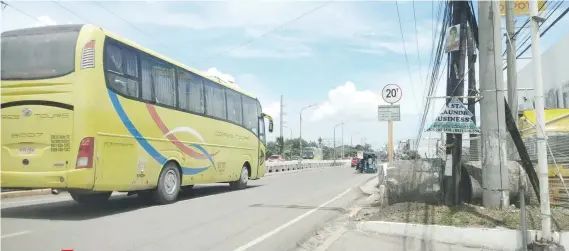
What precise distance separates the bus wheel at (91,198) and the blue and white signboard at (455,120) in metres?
7.58

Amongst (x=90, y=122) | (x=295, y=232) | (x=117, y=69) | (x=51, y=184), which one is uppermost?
(x=117, y=69)

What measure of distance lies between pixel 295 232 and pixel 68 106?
477 centimetres

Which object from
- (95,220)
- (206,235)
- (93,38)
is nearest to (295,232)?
(206,235)

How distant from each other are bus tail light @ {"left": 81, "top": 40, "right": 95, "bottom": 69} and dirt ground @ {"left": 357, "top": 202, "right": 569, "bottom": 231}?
19.5 feet

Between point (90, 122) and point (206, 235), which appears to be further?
point (90, 122)

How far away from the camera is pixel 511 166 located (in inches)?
361

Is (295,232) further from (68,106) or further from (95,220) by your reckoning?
(68,106)

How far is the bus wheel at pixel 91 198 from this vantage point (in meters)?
11.4

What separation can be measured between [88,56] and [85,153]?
1.82m

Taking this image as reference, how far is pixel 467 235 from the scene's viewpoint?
738cm

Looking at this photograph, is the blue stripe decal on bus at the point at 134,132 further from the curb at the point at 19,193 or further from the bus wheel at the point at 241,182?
the bus wheel at the point at 241,182

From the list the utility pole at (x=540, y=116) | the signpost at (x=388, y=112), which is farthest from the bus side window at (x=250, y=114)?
the utility pole at (x=540, y=116)

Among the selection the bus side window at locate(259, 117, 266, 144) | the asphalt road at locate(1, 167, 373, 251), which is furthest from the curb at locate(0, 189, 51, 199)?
the bus side window at locate(259, 117, 266, 144)

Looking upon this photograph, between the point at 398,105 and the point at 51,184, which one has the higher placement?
the point at 398,105
